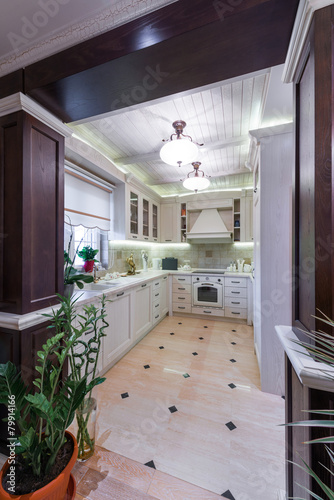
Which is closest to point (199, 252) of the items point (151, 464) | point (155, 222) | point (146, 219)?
point (155, 222)

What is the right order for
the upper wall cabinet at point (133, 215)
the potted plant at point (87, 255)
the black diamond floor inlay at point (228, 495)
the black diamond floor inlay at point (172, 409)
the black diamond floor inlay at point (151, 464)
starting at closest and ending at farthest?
the black diamond floor inlay at point (228, 495)
the black diamond floor inlay at point (151, 464)
the black diamond floor inlay at point (172, 409)
the potted plant at point (87, 255)
the upper wall cabinet at point (133, 215)

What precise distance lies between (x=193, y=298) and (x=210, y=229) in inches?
55.8

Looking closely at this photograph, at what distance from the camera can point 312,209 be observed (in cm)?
76

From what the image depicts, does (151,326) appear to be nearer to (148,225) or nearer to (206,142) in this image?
(148,225)

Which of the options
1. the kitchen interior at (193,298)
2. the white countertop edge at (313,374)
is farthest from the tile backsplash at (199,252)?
the white countertop edge at (313,374)

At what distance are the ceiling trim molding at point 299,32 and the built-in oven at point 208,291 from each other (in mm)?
3092

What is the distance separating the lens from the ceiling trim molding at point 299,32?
718mm

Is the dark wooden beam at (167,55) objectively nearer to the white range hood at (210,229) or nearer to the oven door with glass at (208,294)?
the white range hood at (210,229)

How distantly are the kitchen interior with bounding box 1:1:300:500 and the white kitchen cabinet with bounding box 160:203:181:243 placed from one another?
439mm

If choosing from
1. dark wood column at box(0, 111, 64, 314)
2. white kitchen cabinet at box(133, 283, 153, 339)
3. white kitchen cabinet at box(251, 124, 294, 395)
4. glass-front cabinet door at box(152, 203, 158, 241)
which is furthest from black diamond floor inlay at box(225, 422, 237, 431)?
glass-front cabinet door at box(152, 203, 158, 241)

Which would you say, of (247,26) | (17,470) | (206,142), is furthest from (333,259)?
(206,142)

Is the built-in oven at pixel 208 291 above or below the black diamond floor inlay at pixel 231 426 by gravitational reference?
above

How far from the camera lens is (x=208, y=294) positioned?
3.76 meters

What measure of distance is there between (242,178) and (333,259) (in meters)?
3.41
